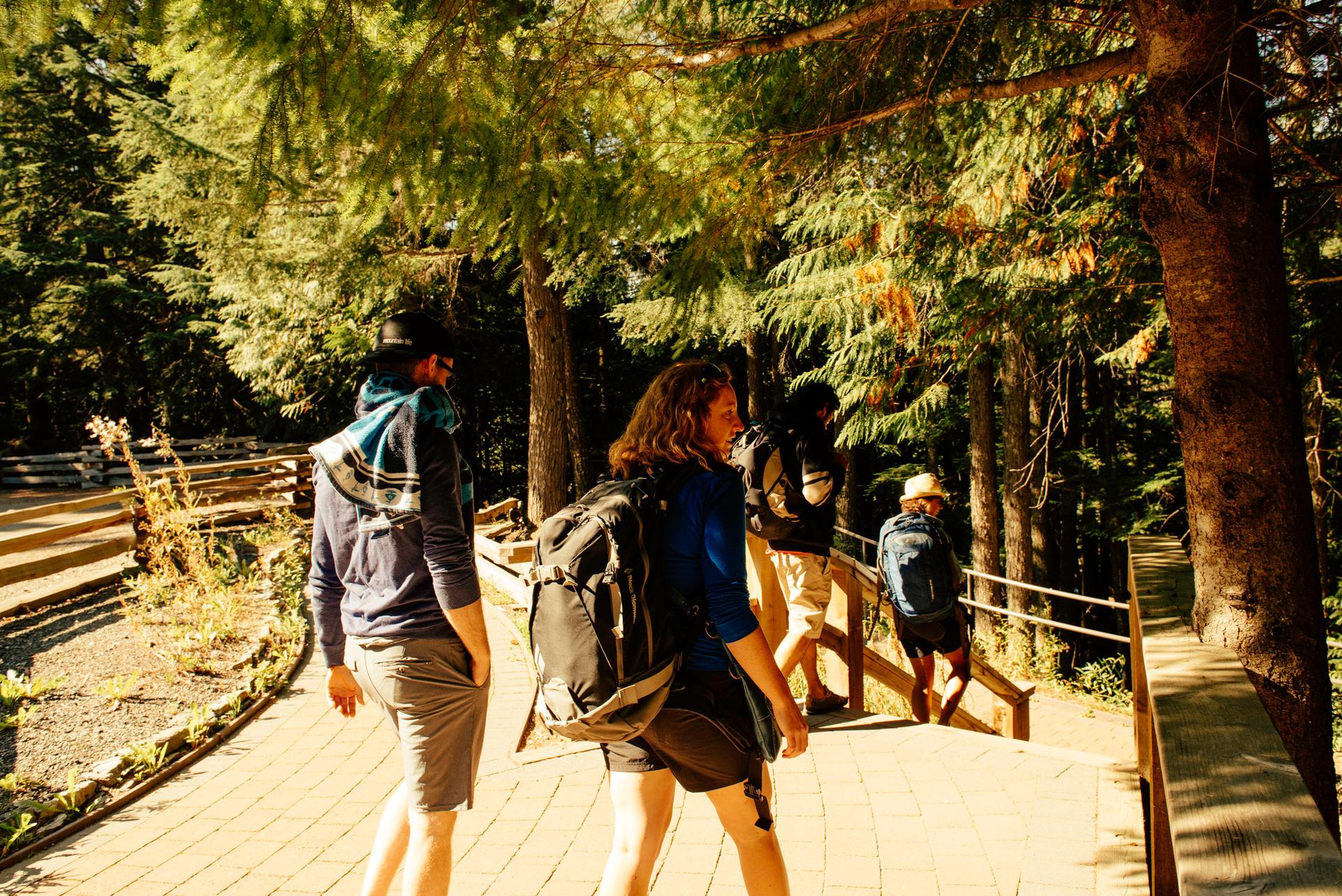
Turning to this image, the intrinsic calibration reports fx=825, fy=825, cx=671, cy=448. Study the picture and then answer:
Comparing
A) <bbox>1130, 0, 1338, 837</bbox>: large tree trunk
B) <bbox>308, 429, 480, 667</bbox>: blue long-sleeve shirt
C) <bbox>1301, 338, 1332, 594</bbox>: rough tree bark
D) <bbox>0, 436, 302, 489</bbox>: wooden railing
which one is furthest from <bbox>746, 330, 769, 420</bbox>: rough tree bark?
<bbox>308, 429, 480, 667</bbox>: blue long-sleeve shirt

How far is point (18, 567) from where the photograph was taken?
7328mm

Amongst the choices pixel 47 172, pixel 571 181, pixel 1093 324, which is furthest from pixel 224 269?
pixel 47 172

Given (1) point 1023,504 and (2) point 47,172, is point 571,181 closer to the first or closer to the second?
(1) point 1023,504

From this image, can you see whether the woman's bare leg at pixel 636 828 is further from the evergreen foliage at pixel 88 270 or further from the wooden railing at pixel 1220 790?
the evergreen foliage at pixel 88 270

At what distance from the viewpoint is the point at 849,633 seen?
5070 mm

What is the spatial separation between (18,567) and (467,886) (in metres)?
6.51

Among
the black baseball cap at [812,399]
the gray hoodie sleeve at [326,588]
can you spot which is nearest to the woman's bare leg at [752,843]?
the gray hoodie sleeve at [326,588]

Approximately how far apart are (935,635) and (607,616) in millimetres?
3419

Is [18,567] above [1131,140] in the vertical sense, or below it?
below

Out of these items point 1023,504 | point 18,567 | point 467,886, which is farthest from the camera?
point 1023,504

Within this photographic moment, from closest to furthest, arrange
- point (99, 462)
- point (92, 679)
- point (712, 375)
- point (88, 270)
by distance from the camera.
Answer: point (712, 375), point (92, 679), point (99, 462), point (88, 270)

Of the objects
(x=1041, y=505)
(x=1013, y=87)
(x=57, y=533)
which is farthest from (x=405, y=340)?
(x=1041, y=505)

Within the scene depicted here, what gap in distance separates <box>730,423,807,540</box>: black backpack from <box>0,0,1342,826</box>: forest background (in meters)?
1.27

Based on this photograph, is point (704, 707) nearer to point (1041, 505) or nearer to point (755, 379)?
point (1041, 505)
